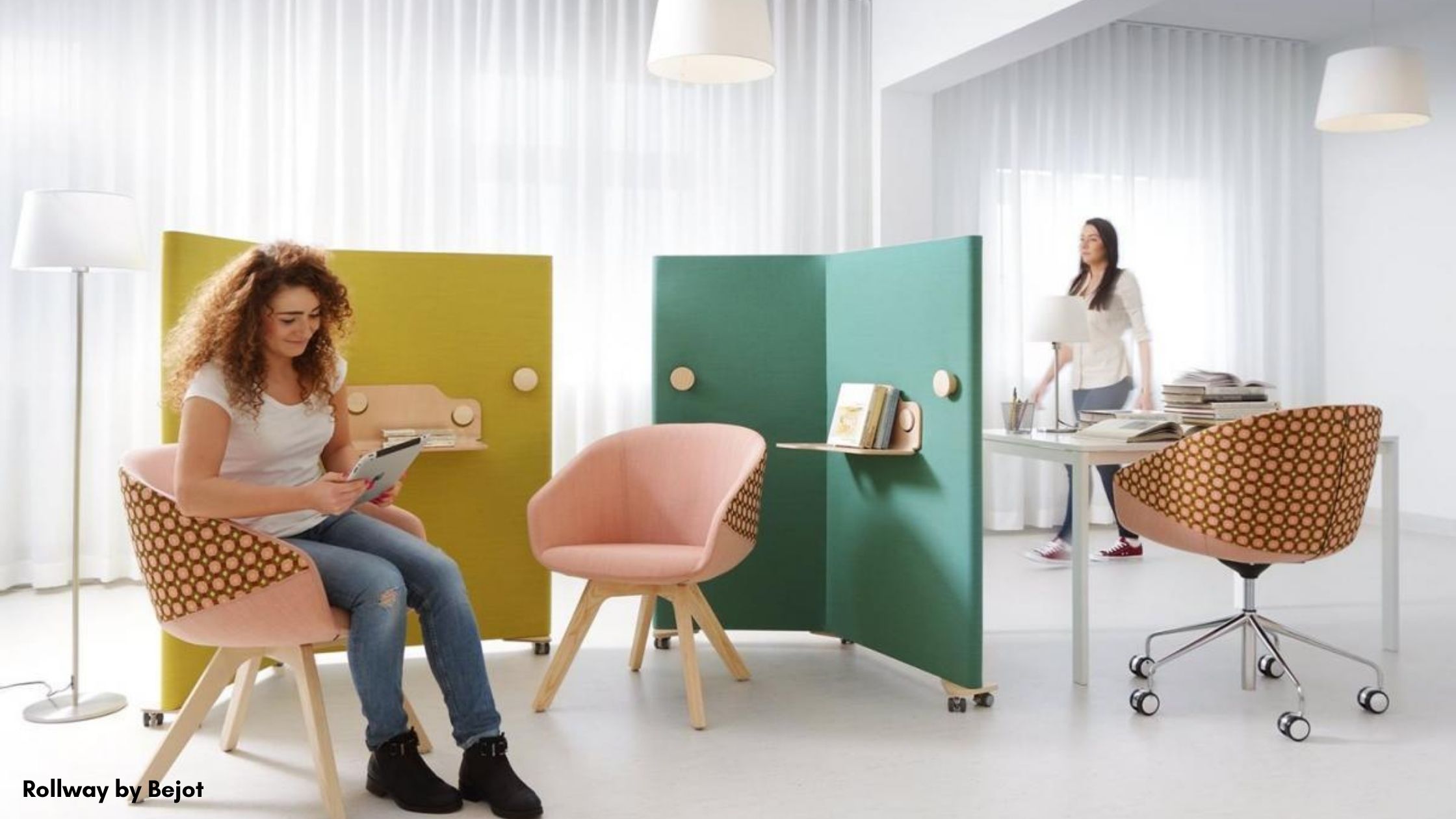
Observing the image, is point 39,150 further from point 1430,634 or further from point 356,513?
point 1430,634

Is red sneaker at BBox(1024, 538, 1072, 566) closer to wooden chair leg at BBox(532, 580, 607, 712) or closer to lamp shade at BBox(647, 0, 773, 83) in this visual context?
wooden chair leg at BBox(532, 580, 607, 712)

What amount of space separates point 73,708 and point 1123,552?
4.37m

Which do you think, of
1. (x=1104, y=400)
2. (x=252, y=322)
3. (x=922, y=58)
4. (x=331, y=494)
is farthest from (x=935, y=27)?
(x=331, y=494)

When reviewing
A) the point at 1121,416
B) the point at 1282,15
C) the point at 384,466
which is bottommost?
the point at 384,466

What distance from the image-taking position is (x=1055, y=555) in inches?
218

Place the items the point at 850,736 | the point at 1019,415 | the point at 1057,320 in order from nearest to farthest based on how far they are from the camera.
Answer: the point at 850,736
the point at 1019,415
the point at 1057,320

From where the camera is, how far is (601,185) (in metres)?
5.48

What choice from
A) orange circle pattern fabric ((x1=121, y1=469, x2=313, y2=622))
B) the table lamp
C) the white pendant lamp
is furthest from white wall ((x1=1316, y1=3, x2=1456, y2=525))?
orange circle pattern fabric ((x1=121, y1=469, x2=313, y2=622))

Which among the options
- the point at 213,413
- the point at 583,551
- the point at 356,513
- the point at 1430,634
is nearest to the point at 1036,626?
the point at 1430,634

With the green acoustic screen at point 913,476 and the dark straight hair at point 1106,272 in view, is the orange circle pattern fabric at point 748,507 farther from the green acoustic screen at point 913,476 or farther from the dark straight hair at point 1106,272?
the dark straight hair at point 1106,272

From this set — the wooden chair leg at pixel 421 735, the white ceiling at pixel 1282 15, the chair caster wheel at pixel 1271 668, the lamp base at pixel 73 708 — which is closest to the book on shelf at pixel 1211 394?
the chair caster wheel at pixel 1271 668

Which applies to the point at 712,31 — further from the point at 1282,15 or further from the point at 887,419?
the point at 1282,15

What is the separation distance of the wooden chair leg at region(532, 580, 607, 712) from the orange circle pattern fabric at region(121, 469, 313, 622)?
38.9 inches

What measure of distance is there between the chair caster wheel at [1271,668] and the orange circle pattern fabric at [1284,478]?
22.9 inches
